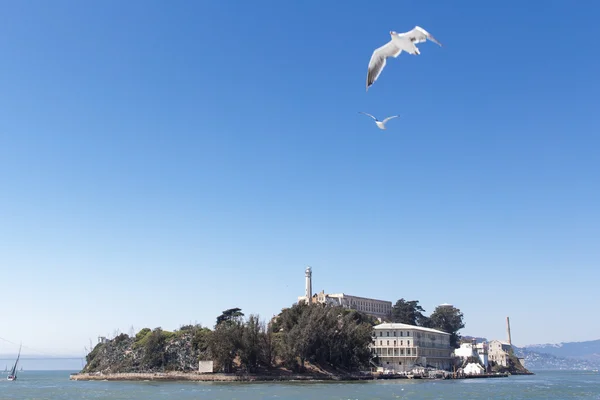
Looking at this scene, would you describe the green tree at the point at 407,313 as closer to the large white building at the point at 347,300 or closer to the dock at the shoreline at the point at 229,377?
the large white building at the point at 347,300

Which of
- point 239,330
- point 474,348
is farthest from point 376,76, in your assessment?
point 474,348

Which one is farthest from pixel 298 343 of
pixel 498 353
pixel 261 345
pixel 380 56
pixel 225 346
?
pixel 498 353

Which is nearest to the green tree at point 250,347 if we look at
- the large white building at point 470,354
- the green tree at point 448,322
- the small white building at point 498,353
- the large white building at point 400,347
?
the large white building at point 400,347

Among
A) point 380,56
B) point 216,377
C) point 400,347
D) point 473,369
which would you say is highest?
point 380,56

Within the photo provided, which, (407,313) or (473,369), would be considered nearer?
(473,369)

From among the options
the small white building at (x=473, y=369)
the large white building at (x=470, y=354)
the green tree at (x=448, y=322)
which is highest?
the green tree at (x=448, y=322)

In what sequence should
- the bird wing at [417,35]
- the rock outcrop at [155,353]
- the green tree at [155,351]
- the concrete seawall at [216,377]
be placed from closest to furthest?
the bird wing at [417,35]
the concrete seawall at [216,377]
the rock outcrop at [155,353]
the green tree at [155,351]

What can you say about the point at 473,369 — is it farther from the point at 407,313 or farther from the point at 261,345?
the point at 261,345
